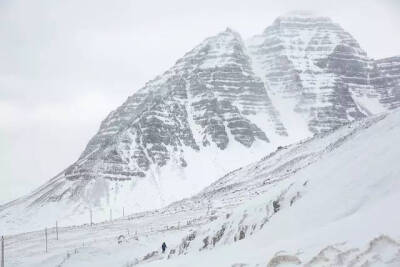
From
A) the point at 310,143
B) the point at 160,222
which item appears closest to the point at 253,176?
the point at 310,143

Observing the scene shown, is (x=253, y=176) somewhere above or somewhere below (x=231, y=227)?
above

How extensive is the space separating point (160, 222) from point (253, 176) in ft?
177

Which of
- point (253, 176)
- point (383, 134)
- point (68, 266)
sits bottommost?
point (68, 266)

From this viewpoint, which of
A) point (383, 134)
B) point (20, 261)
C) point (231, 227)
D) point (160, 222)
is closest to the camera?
point (383, 134)

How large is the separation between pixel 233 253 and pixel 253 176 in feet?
501

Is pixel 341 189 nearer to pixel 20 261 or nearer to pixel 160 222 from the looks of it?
pixel 20 261

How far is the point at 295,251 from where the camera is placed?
66.0 ft

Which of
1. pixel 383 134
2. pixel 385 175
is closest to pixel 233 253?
pixel 385 175

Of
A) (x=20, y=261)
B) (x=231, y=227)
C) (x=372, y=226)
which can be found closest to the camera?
(x=372, y=226)

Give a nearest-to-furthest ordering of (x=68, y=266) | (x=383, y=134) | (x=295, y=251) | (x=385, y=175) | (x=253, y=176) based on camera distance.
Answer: (x=295, y=251)
(x=385, y=175)
(x=383, y=134)
(x=68, y=266)
(x=253, y=176)

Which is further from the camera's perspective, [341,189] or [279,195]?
[279,195]

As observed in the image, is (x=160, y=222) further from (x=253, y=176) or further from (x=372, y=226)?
(x=372, y=226)

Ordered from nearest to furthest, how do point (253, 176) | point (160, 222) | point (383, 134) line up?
point (383, 134), point (160, 222), point (253, 176)

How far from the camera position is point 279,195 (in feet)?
102
